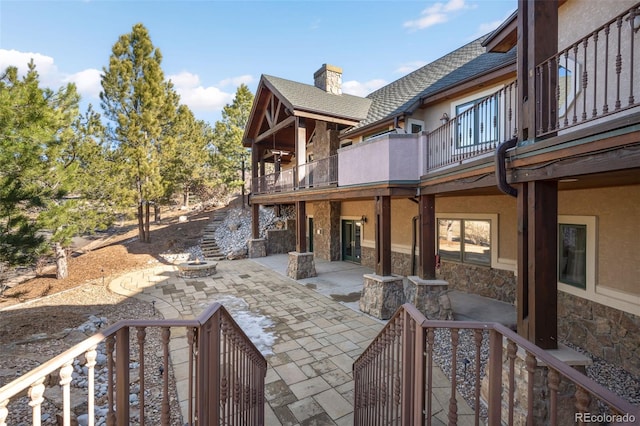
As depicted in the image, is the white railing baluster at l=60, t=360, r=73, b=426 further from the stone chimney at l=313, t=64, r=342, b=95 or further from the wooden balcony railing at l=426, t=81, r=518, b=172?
the stone chimney at l=313, t=64, r=342, b=95

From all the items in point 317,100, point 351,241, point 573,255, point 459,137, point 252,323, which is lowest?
point 252,323

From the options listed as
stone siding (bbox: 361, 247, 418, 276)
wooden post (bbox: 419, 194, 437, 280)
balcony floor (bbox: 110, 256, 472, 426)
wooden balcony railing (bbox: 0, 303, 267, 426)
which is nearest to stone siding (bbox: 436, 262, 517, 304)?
stone siding (bbox: 361, 247, 418, 276)

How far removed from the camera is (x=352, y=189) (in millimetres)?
8711

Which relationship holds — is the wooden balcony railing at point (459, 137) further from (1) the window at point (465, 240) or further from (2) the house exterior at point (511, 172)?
(1) the window at point (465, 240)

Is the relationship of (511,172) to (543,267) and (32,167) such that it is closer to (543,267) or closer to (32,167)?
(543,267)

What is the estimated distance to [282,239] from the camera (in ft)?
55.0

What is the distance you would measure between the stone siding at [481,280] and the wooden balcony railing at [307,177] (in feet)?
15.5

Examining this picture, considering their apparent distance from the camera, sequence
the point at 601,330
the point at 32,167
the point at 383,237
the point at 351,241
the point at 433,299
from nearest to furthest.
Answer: the point at 601,330
the point at 433,299
the point at 383,237
the point at 32,167
the point at 351,241

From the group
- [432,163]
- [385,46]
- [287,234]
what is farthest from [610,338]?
[287,234]

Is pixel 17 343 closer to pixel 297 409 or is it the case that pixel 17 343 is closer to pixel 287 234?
pixel 297 409

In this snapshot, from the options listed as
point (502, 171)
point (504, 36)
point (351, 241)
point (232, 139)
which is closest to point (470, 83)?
point (504, 36)

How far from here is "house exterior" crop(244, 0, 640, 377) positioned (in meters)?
3.62

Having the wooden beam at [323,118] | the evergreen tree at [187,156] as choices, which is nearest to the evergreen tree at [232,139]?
the evergreen tree at [187,156]

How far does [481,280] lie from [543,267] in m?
5.59
